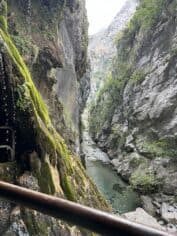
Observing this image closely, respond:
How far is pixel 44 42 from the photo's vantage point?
725 inches

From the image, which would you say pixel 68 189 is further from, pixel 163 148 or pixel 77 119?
pixel 77 119

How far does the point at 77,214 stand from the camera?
1.18 meters

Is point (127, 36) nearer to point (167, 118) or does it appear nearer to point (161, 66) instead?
point (161, 66)

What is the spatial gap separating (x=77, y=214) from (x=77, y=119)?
27.3 meters

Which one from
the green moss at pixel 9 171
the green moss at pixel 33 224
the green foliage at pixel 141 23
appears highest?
the green foliage at pixel 141 23

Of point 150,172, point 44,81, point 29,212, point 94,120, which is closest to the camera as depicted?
point 29,212

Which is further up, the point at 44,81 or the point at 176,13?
the point at 176,13

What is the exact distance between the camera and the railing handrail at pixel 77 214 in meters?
1.06

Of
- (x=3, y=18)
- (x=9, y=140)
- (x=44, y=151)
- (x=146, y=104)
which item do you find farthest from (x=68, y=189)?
(x=146, y=104)

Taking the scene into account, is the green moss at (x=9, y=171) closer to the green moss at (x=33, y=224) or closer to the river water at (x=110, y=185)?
the green moss at (x=33, y=224)

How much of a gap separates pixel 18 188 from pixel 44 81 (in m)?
16.4

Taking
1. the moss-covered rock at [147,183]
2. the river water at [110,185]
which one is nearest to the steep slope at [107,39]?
the river water at [110,185]

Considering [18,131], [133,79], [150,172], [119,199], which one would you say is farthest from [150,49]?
[18,131]

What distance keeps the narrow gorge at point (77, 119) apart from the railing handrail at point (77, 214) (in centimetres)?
5
